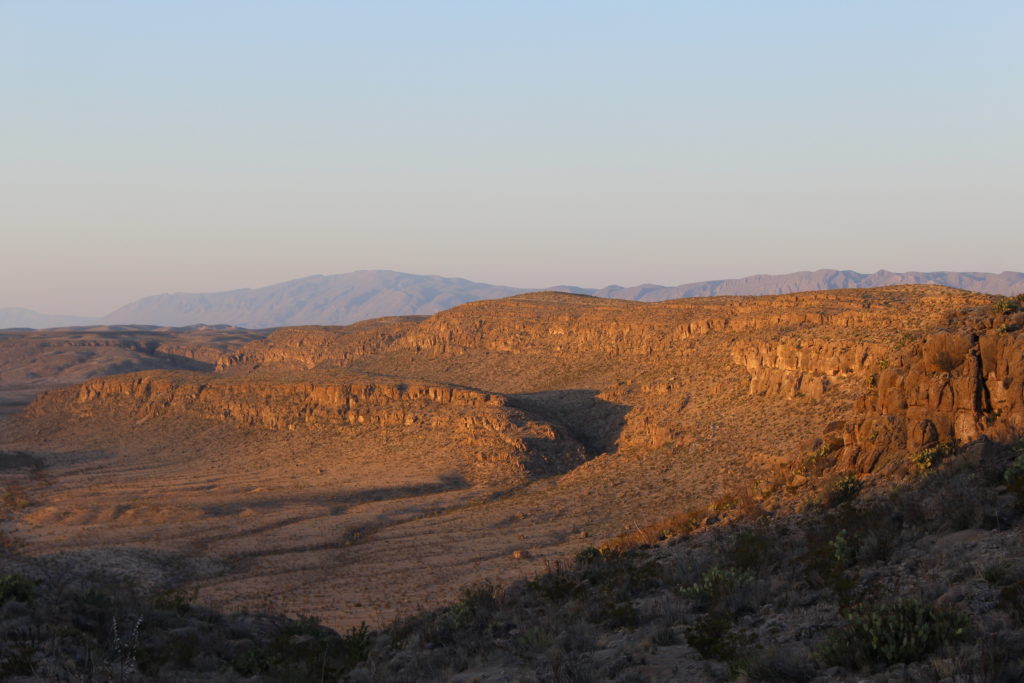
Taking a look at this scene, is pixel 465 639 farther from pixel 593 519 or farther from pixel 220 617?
→ pixel 593 519

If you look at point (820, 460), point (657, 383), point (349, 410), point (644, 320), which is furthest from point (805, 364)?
point (349, 410)

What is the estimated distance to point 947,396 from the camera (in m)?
18.7

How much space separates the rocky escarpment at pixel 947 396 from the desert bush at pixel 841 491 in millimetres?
1000

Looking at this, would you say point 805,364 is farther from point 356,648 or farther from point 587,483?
point 356,648

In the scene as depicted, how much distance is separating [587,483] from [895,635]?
31.7m

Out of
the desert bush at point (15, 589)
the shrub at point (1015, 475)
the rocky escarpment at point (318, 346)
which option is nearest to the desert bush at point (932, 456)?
the shrub at point (1015, 475)

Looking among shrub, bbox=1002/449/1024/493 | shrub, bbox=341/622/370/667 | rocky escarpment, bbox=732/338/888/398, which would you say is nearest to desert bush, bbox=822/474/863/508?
shrub, bbox=1002/449/1024/493

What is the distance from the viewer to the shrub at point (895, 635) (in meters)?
9.03

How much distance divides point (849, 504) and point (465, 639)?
8.62 metres

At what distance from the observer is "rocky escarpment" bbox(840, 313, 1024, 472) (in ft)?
58.3

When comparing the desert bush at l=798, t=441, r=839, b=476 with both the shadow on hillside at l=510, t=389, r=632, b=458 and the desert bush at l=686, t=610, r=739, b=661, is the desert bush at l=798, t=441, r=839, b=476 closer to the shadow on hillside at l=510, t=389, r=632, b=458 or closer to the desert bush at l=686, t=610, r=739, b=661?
the desert bush at l=686, t=610, r=739, b=661

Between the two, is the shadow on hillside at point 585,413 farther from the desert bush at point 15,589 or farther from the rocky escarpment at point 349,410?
the desert bush at point 15,589

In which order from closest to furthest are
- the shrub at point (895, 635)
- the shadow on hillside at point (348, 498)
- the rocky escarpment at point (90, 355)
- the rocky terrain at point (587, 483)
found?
the shrub at point (895, 635) → the rocky terrain at point (587, 483) → the shadow on hillside at point (348, 498) → the rocky escarpment at point (90, 355)

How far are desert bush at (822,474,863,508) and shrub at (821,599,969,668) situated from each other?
8.00 m
